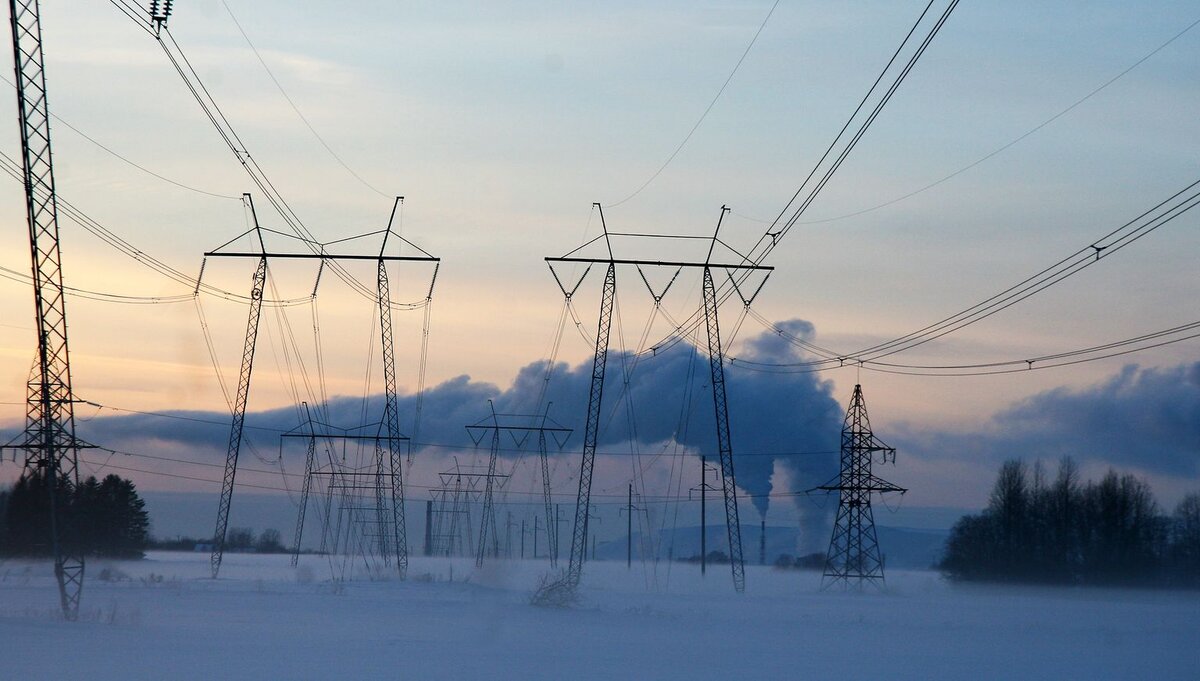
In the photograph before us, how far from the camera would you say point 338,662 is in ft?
90.6

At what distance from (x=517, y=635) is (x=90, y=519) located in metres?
84.4

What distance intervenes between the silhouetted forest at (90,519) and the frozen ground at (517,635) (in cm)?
2270

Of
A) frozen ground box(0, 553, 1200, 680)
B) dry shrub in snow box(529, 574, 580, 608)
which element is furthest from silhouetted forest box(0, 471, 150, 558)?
dry shrub in snow box(529, 574, 580, 608)

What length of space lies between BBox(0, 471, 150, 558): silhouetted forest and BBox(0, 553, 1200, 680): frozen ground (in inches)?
894

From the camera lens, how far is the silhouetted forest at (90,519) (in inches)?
3688

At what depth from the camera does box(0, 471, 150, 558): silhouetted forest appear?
93.7 m

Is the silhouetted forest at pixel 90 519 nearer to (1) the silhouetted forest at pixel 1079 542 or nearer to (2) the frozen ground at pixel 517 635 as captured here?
(2) the frozen ground at pixel 517 635

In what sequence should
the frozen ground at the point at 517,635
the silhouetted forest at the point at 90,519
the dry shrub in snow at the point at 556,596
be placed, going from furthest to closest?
the silhouetted forest at the point at 90,519, the dry shrub in snow at the point at 556,596, the frozen ground at the point at 517,635

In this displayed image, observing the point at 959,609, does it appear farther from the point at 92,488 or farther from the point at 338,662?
the point at 92,488

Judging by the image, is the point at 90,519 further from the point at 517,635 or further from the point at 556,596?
the point at 517,635

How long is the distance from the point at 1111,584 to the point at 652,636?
282 ft

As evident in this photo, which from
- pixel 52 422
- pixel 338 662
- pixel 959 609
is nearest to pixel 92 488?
pixel 959 609

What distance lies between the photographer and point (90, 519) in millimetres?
109625

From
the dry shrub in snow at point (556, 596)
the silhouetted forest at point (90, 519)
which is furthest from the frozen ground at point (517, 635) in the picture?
the silhouetted forest at point (90, 519)
